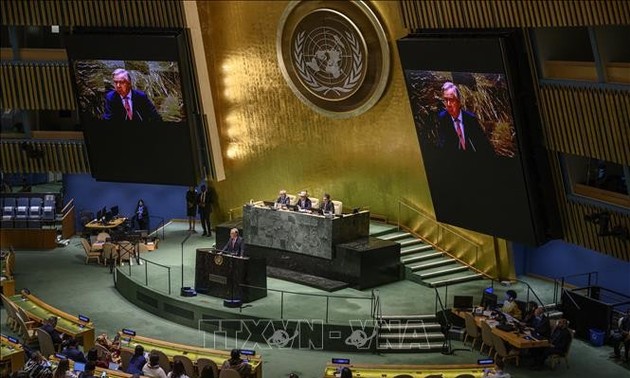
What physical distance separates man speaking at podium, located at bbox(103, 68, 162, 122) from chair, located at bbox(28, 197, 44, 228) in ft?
17.9

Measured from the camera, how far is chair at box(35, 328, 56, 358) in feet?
67.4

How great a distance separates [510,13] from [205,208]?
12.9 metres

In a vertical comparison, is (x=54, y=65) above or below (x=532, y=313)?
above

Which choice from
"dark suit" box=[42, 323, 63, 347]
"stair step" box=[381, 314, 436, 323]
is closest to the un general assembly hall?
"dark suit" box=[42, 323, 63, 347]

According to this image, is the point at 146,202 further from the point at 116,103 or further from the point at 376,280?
the point at 376,280

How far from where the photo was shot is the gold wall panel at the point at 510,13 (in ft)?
61.3

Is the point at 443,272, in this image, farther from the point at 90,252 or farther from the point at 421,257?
the point at 90,252

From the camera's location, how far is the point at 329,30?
2733cm

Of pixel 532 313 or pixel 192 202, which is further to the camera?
pixel 192 202

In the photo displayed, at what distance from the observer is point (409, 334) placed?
22.8 m

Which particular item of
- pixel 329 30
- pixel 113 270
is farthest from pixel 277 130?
pixel 113 270

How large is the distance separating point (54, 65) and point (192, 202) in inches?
238

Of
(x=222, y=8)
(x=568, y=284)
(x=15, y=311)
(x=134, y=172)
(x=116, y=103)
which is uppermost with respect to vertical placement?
(x=222, y=8)

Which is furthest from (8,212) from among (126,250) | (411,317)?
(411,317)
